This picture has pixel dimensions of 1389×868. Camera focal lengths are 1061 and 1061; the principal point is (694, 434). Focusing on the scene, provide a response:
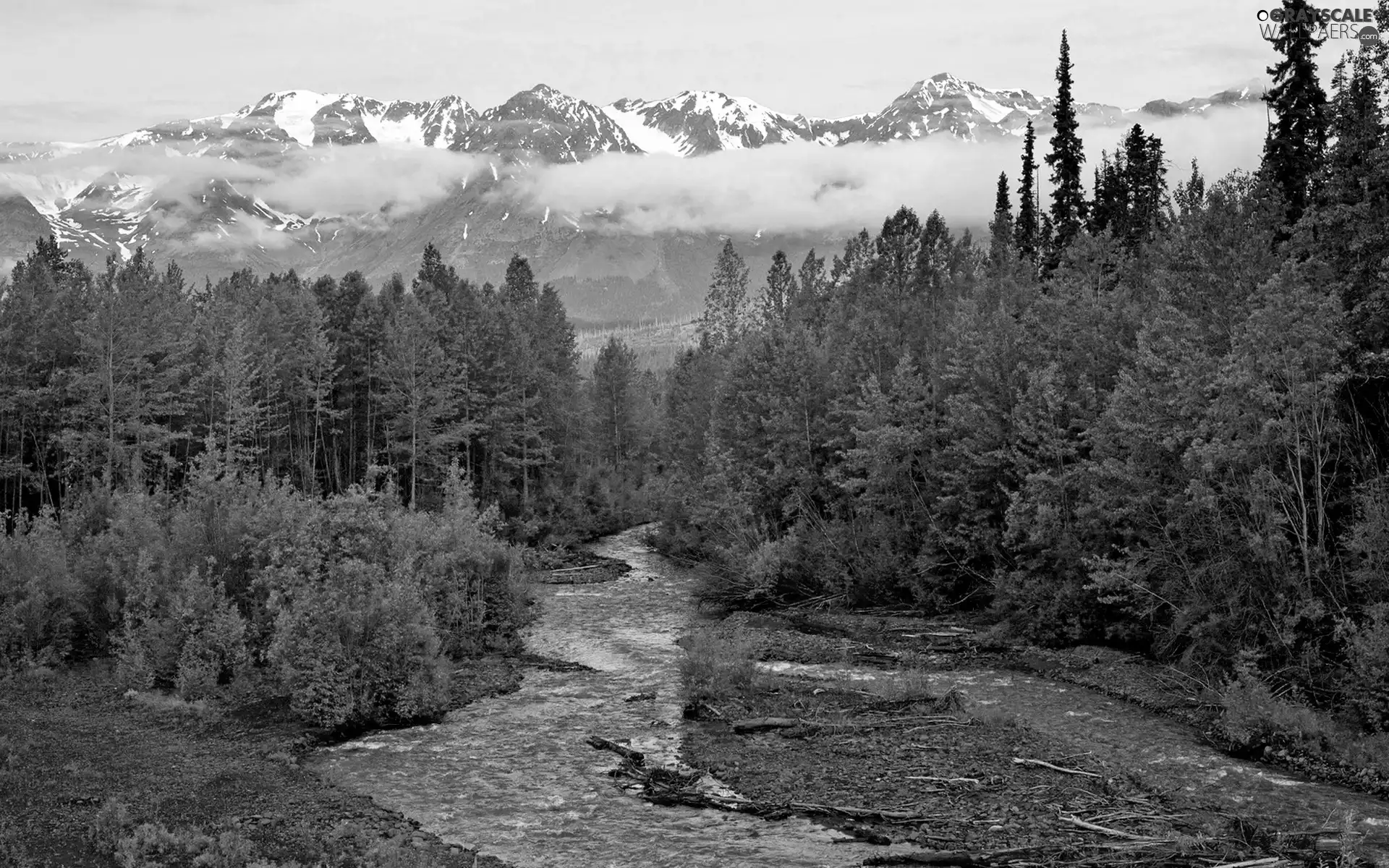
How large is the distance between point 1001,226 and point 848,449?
4312 cm

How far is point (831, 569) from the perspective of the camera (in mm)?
50688

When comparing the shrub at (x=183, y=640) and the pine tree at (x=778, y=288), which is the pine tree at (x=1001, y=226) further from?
the shrub at (x=183, y=640)

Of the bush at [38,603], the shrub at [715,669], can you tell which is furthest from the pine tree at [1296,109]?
the bush at [38,603]

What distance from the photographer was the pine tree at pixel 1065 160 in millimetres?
70750

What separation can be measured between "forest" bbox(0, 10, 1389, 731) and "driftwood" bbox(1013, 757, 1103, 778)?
21.8 ft

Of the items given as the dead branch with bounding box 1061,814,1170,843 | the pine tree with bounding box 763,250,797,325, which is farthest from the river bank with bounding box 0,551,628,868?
the pine tree with bounding box 763,250,797,325

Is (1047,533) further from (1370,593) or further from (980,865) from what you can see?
(980,865)

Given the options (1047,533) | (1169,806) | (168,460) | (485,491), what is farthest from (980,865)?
(485,491)

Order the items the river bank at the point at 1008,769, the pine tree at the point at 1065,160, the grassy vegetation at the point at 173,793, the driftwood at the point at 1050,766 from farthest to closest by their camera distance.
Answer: the pine tree at the point at 1065,160 < the driftwood at the point at 1050,766 < the river bank at the point at 1008,769 < the grassy vegetation at the point at 173,793

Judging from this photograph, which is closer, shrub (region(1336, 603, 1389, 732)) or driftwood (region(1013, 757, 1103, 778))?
driftwood (region(1013, 757, 1103, 778))

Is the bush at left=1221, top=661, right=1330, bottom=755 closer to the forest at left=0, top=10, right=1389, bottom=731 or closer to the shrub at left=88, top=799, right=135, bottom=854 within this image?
the forest at left=0, top=10, right=1389, bottom=731

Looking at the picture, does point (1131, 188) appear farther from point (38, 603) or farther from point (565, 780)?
point (38, 603)

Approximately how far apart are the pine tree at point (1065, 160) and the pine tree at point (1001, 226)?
4.11 meters

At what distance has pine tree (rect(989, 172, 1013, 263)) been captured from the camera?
80.6 metres
